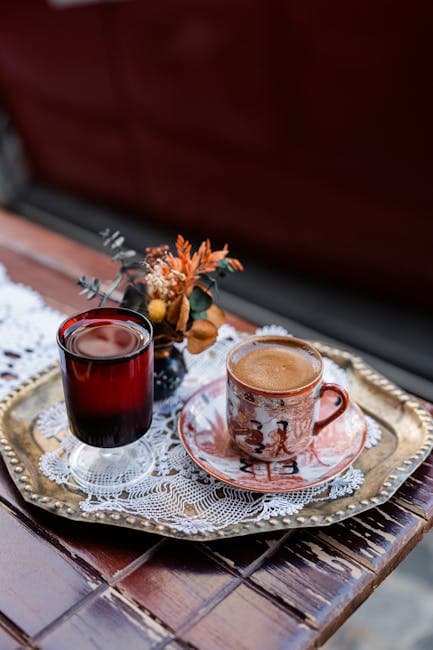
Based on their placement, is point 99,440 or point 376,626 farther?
point 376,626

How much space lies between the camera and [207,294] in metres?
0.63

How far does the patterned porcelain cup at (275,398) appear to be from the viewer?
0.57 metres

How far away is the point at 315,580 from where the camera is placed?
0.52 metres

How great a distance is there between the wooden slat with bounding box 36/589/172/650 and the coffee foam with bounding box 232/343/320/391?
0.62 feet

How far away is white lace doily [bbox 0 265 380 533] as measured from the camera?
0.56 meters

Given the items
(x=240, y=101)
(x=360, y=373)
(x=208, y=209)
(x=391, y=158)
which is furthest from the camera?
(x=208, y=209)

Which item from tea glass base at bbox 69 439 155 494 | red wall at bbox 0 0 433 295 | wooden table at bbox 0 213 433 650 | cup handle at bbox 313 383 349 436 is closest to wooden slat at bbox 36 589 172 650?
wooden table at bbox 0 213 433 650

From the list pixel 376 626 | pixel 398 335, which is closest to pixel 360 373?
pixel 376 626

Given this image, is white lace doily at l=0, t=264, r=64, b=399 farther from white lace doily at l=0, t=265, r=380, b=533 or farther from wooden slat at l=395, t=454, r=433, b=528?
wooden slat at l=395, t=454, r=433, b=528

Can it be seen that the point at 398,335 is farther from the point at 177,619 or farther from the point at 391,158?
the point at 177,619

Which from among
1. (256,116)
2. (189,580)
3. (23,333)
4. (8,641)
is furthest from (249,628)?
(256,116)

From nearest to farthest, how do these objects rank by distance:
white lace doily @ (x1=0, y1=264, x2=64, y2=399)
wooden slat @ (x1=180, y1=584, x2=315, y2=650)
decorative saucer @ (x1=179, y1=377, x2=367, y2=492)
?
wooden slat @ (x1=180, y1=584, x2=315, y2=650) < decorative saucer @ (x1=179, y1=377, x2=367, y2=492) < white lace doily @ (x1=0, y1=264, x2=64, y2=399)

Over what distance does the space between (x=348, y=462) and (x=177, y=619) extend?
0.62 feet

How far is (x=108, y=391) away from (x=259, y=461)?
0.46 feet
